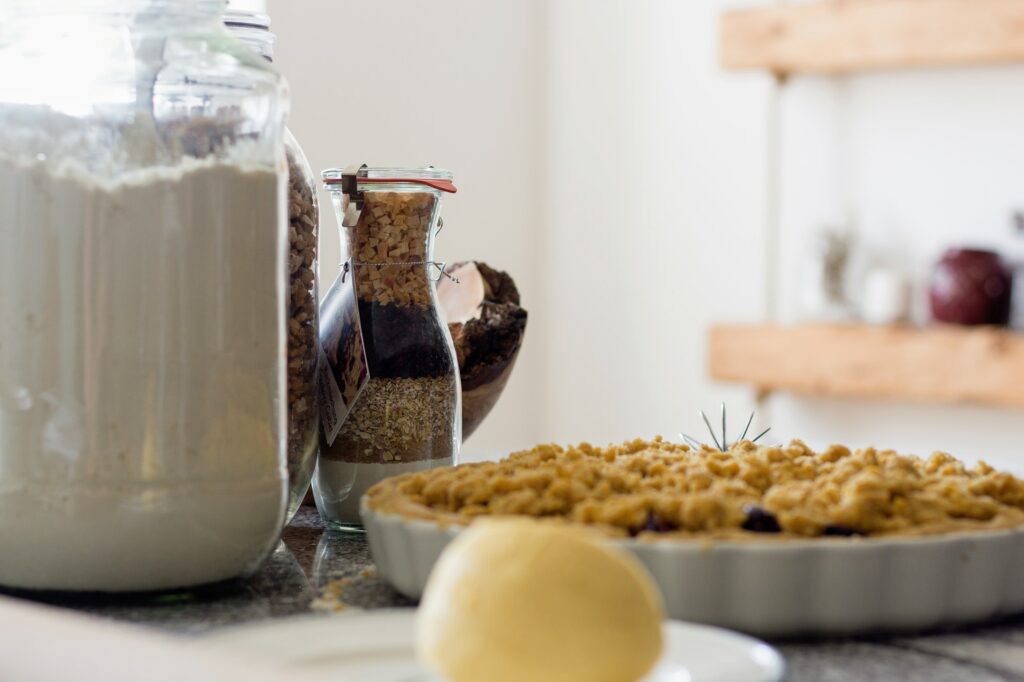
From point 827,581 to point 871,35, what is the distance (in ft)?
7.11

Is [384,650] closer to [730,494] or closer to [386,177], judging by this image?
[730,494]

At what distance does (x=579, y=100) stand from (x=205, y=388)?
103 inches

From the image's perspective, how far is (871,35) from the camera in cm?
254

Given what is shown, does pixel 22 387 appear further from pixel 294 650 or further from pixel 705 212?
pixel 705 212

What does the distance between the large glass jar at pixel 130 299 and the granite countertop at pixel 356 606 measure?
0.01m

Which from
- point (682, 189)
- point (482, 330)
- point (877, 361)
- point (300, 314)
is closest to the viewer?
point (300, 314)

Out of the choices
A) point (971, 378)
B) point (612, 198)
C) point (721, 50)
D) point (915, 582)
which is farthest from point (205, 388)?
point (612, 198)

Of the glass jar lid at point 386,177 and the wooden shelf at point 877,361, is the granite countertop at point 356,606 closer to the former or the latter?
the glass jar lid at point 386,177

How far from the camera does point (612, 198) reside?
3.09 m

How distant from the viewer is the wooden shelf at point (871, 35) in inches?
94.3

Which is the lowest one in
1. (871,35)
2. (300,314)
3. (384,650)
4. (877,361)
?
(877,361)

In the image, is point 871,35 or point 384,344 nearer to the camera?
point 384,344

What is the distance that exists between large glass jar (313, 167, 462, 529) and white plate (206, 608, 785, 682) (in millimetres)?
250

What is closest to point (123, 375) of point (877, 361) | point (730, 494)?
point (730, 494)
